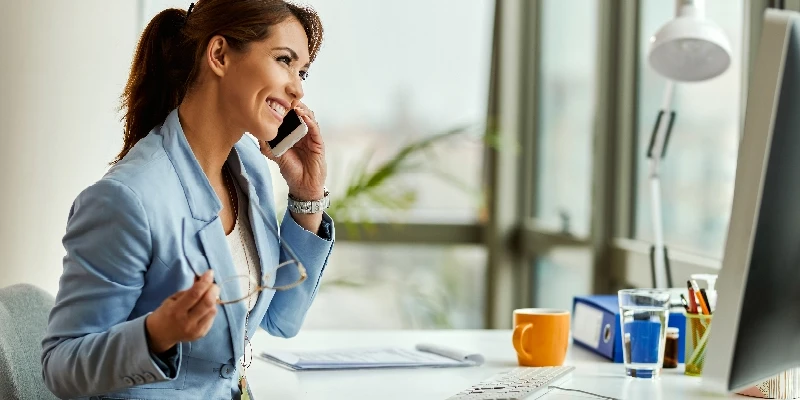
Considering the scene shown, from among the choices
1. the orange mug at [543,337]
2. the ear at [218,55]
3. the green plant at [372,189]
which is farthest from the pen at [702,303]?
the green plant at [372,189]

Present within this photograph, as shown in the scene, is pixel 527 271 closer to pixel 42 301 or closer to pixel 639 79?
pixel 639 79

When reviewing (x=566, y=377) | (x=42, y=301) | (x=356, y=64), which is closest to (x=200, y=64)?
(x=42, y=301)

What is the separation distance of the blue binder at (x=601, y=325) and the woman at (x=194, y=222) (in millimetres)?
554

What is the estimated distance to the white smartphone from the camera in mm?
1662

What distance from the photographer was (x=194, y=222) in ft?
4.58

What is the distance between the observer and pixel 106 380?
121cm

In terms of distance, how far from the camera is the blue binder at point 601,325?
172 centimetres

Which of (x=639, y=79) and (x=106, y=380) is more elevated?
(x=639, y=79)

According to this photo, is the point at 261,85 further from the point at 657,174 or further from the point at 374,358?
the point at 657,174

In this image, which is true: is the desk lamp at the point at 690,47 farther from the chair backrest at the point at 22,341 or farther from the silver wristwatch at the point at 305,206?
the chair backrest at the point at 22,341

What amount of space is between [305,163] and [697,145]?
4.66ft

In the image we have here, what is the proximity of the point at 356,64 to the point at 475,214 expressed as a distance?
2.86ft

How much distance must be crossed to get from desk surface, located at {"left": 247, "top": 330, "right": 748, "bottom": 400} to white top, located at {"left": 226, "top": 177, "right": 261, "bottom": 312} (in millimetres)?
151

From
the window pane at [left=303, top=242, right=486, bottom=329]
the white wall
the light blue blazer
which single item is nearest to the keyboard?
the light blue blazer
